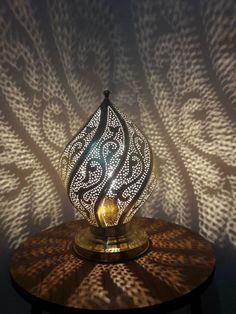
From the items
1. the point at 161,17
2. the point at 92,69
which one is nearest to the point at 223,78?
the point at 161,17

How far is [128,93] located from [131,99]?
0.06ft

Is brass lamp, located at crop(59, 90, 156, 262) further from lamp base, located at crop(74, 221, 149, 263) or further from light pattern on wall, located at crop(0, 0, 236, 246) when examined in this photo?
light pattern on wall, located at crop(0, 0, 236, 246)

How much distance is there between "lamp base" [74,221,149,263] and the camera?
813 mm

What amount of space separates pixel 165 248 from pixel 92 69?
0.54 meters

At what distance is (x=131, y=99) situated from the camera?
3.61 feet

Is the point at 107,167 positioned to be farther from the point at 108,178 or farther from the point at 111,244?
the point at 111,244

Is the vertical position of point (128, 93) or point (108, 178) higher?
point (128, 93)

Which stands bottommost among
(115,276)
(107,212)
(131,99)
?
(115,276)

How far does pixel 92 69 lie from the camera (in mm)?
1093

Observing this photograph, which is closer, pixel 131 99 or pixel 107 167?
pixel 107 167

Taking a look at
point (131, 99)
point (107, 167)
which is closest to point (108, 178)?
point (107, 167)

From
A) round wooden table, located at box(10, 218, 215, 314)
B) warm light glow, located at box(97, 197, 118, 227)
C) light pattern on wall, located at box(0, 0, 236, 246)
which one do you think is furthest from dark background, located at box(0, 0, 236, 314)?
warm light glow, located at box(97, 197, 118, 227)

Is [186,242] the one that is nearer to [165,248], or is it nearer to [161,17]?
[165,248]

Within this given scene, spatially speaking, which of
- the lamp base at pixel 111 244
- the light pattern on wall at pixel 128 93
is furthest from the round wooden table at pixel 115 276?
the light pattern on wall at pixel 128 93
